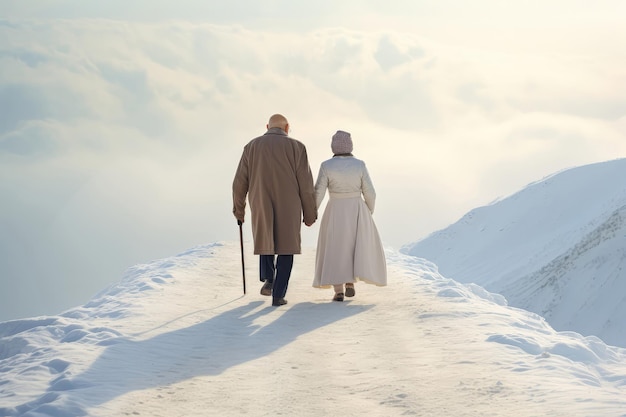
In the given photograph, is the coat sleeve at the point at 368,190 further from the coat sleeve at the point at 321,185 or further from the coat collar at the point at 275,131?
the coat collar at the point at 275,131

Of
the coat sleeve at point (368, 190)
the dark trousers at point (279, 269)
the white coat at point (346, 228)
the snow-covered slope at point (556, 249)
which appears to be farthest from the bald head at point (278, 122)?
the snow-covered slope at point (556, 249)

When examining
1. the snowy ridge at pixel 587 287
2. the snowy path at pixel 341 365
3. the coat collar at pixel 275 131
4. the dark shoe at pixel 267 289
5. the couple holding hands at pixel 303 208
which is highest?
the coat collar at pixel 275 131

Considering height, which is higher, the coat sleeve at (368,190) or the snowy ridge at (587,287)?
the coat sleeve at (368,190)

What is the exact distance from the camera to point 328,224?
12.5 meters

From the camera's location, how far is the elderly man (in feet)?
38.8

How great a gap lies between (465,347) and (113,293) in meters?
6.90

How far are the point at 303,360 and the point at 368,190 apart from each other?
4236mm

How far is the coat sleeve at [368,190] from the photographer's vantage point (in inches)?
487

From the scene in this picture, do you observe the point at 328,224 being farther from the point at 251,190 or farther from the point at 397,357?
the point at 397,357

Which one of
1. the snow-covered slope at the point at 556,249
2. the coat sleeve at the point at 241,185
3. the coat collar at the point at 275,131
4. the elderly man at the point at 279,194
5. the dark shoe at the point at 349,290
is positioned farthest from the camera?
the snow-covered slope at the point at 556,249

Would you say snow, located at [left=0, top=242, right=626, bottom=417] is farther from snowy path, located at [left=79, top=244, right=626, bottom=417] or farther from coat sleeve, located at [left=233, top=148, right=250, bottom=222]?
coat sleeve, located at [left=233, top=148, right=250, bottom=222]

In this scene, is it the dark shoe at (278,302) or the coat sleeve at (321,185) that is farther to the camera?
the coat sleeve at (321,185)

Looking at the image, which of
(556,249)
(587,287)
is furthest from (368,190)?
(556,249)

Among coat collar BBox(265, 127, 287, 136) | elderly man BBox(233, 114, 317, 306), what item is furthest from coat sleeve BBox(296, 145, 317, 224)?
coat collar BBox(265, 127, 287, 136)
